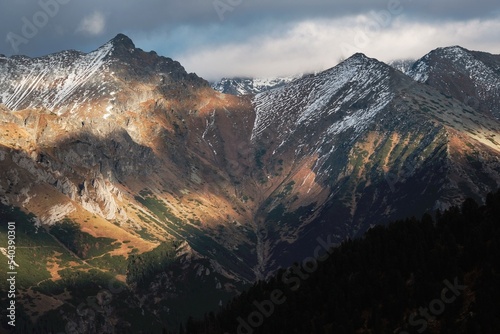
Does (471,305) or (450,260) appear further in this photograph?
(450,260)

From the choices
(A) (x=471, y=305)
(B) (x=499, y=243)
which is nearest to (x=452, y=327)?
(A) (x=471, y=305)

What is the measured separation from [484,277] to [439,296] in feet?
40.2

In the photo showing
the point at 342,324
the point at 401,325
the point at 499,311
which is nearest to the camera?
the point at 499,311

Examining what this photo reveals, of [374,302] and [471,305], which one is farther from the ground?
[374,302]

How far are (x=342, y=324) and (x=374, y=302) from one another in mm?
10319

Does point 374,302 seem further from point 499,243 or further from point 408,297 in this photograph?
point 499,243

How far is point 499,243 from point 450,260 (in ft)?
44.0

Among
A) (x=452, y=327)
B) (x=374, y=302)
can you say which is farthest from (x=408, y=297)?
(x=452, y=327)

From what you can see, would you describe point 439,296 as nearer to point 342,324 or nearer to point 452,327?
point 452,327

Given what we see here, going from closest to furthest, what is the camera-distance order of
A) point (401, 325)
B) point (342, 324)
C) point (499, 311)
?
1. point (499, 311)
2. point (401, 325)
3. point (342, 324)

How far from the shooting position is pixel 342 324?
649 ft

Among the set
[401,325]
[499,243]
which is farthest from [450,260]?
[401,325]

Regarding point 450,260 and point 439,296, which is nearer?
point 439,296

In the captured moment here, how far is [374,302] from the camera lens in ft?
651
